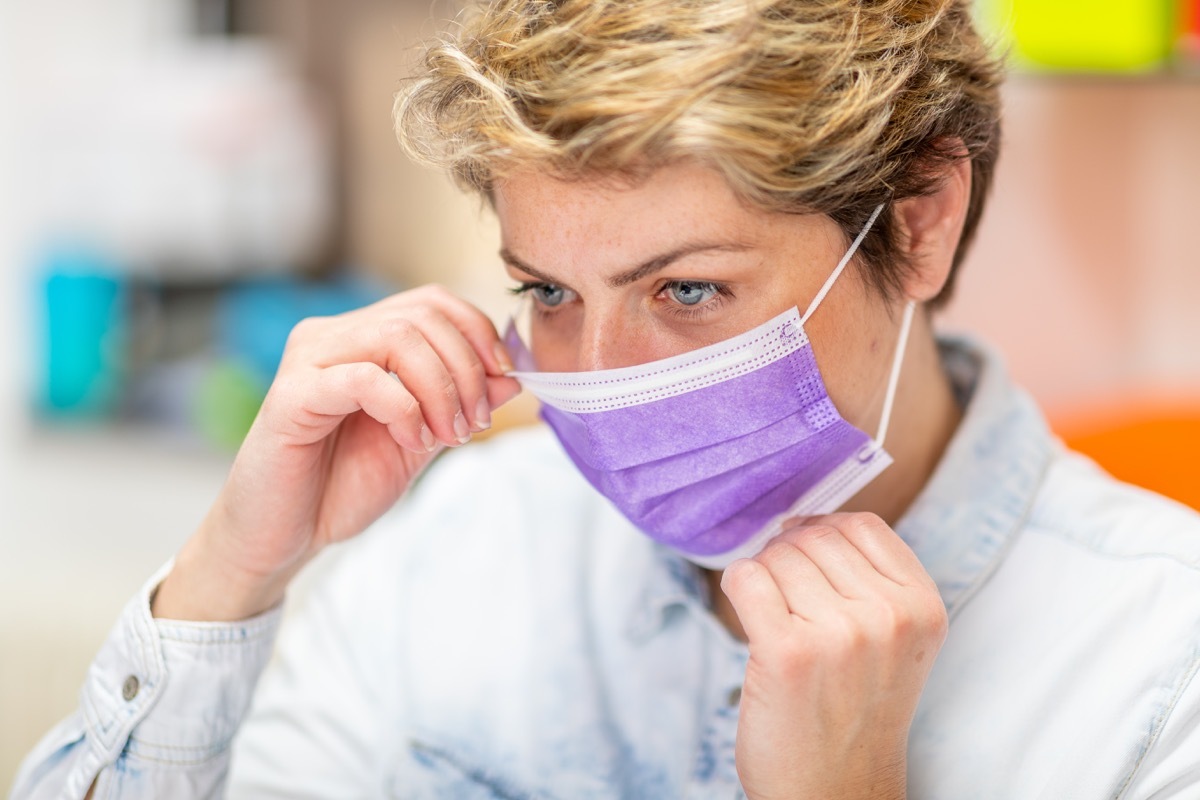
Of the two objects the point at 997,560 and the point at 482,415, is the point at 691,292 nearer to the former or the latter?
the point at 482,415

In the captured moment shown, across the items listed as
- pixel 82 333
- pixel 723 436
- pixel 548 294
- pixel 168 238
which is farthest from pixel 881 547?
pixel 82 333

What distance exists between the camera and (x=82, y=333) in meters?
2.92

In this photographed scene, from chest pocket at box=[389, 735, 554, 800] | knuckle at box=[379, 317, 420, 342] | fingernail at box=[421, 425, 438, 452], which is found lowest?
chest pocket at box=[389, 735, 554, 800]

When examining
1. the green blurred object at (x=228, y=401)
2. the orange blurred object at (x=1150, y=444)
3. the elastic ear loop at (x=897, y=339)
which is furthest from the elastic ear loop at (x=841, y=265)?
the green blurred object at (x=228, y=401)

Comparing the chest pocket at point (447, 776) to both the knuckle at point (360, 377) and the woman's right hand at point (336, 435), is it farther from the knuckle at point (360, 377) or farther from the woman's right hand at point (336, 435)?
the knuckle at point (360, 377)

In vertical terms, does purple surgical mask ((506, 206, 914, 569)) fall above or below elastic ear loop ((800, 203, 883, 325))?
below

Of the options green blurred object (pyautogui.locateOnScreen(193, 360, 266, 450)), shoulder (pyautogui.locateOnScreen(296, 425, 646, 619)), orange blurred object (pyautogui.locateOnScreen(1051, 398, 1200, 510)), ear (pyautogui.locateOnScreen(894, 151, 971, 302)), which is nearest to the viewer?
ear (pyautogui.locateOnScreen(894, 151, 971, 302))

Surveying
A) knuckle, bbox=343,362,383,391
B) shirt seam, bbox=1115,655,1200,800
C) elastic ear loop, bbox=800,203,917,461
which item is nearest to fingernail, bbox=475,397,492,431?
knuckle, bbox=343,362,383,391

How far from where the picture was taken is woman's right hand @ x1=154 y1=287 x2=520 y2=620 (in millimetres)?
1162

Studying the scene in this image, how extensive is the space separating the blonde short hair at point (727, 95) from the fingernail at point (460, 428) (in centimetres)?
24

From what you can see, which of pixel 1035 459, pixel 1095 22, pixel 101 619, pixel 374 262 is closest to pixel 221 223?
pixel 374 262

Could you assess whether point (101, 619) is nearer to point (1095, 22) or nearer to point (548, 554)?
point (548, 554)

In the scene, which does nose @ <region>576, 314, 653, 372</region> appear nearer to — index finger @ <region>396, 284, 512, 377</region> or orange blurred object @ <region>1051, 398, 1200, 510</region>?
index finger @ <region>396, 284, 512, 377</region>

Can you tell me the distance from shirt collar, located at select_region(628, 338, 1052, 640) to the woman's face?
0.56 feet
